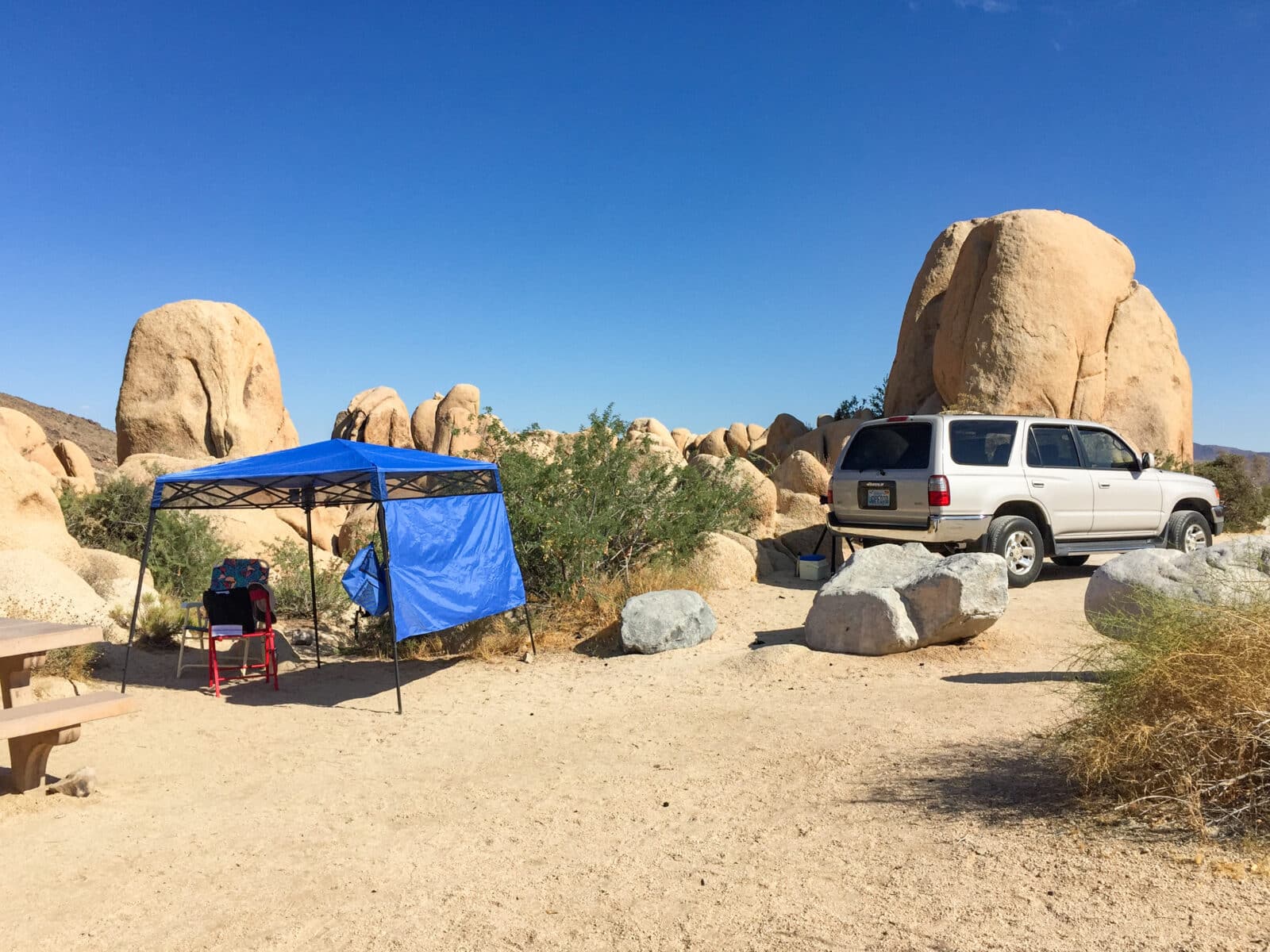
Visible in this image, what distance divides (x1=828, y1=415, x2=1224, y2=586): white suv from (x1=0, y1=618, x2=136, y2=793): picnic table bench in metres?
7.90

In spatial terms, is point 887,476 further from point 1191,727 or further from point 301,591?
point 301,591

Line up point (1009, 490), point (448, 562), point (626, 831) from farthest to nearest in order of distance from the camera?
point (1009, 490)
point (448, 562)
point (626, 831)

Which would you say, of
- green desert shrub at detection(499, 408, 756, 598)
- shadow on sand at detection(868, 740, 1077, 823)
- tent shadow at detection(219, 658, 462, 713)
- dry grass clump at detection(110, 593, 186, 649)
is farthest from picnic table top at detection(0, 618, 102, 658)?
green desert shrub at detection(499, 408, 756, 598)

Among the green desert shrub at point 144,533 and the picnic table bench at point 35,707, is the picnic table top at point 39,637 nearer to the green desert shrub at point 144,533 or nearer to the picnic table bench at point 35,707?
the picnic table bench at point 35,707

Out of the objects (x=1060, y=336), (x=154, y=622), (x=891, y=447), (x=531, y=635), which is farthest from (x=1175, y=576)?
(x=1060, y=336)

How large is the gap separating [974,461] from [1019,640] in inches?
109

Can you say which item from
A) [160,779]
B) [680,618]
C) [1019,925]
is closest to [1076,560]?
[680,618]

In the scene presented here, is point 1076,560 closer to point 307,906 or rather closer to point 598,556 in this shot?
point 598,556

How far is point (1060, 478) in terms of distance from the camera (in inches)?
436

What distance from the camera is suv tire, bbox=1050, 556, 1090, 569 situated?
13.0 metres

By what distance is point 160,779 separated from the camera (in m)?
5.96

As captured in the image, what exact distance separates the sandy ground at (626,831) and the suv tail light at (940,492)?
2.36 m

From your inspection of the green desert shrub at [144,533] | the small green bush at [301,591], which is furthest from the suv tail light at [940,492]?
the green desert shrub at [144,533]

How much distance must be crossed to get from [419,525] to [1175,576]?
616 centimetres
